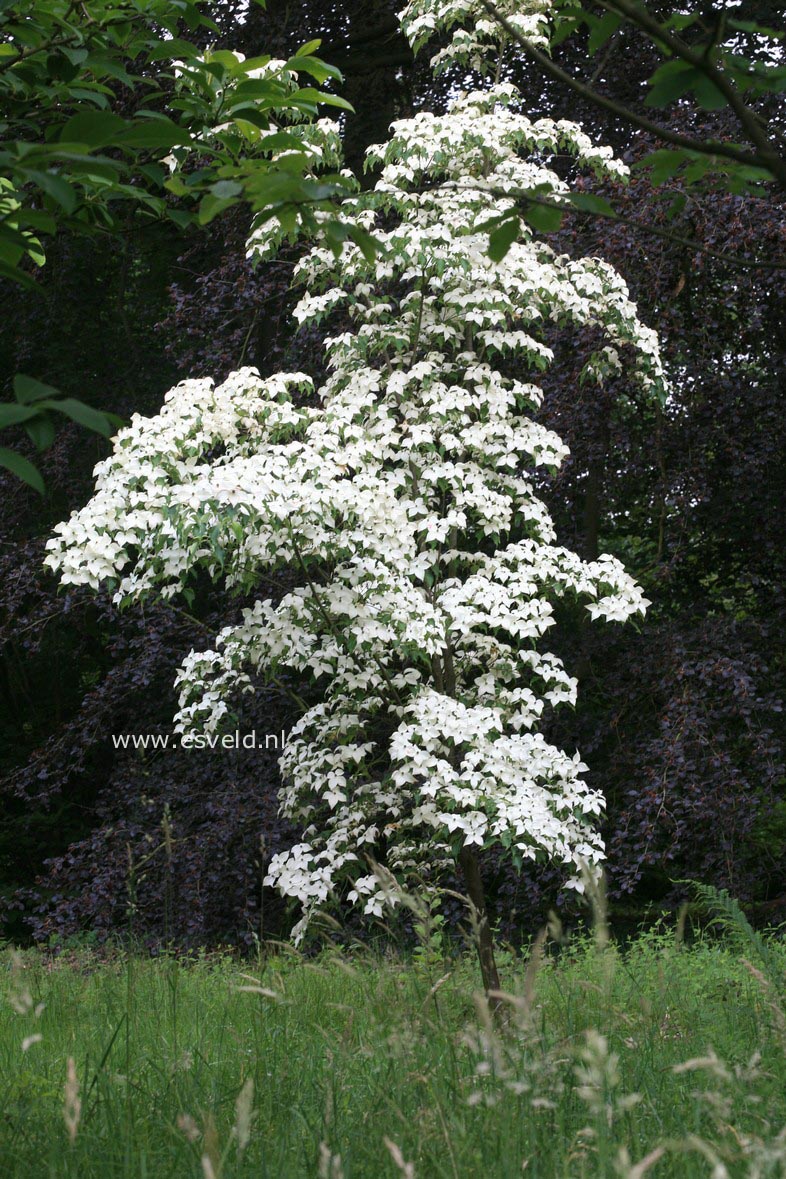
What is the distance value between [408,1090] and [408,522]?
2905 mm

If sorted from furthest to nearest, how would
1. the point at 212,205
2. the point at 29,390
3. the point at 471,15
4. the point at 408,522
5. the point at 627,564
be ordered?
1. the point at 627,564
2. the point at 471,15
3. the point at 408,522
4. the point at 212,205
5. the point at 29,390

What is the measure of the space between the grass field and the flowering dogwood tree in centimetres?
97

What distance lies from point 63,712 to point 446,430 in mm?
6983

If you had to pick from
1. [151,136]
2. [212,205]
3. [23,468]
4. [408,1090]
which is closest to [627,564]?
[408,1090]

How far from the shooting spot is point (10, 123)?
2.49 metres

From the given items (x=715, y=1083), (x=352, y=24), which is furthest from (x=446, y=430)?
(x=352, y=24)

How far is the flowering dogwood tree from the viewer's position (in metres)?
4.27

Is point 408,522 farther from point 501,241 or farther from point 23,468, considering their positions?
point 23,468

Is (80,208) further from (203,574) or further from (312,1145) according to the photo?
(203,574)

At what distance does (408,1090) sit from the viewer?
2.26 m

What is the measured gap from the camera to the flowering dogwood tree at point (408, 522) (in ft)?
14.0

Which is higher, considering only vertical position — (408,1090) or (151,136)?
(151,136)

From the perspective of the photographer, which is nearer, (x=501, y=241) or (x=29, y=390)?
(x=29, y=390)

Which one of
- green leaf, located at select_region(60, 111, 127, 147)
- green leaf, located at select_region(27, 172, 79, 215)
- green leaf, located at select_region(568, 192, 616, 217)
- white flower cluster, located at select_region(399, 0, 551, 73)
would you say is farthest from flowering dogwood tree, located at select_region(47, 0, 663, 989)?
green leaf, located at select_region(27, 172, 79, 215)
